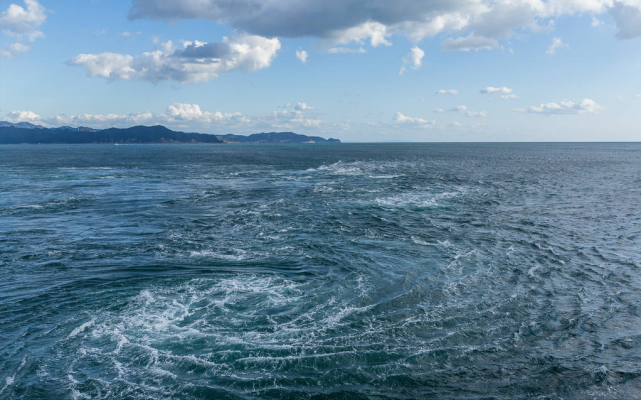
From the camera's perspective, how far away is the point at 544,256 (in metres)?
28.7

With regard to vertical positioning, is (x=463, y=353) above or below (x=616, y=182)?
below

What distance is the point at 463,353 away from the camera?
16.3m

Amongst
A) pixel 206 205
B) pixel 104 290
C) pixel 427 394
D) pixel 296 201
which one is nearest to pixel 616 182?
pixel 296 201

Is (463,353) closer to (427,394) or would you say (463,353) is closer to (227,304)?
(427,394)

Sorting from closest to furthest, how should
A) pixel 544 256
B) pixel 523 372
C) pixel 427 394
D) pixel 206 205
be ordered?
pixel 427 394
pixel 523 372
pixel 544 256
pixel 206 205

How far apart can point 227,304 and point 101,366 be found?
656cm

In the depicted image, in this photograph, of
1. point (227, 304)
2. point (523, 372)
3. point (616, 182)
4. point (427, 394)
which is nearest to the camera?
point (427, 394)

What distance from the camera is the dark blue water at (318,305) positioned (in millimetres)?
14594

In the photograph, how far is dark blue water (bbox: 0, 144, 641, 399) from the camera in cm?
1459

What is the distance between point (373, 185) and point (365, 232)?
33.6 m

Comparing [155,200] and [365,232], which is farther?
[155,200]

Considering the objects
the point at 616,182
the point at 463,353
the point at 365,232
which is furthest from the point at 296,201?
the point at 616,182

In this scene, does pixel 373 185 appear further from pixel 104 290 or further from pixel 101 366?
pixel 101 366

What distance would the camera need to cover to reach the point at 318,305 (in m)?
20.5
